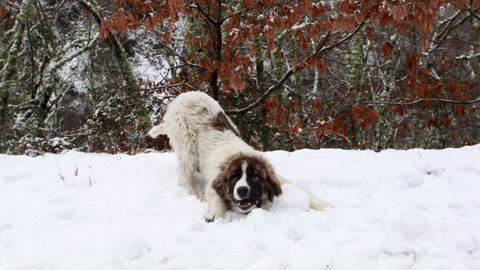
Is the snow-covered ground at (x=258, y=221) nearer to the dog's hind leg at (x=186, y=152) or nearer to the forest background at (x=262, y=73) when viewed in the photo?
the dog's hind leg at (x=186, y=152)

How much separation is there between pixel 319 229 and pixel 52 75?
1390 cm

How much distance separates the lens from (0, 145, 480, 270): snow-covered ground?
326 cm

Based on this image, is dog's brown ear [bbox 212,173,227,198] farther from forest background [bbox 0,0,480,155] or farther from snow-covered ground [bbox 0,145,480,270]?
forest background [bbox 0,0,480,155]

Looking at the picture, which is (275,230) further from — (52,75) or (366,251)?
(52,75)

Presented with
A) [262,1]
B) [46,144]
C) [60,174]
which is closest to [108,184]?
[60,174]

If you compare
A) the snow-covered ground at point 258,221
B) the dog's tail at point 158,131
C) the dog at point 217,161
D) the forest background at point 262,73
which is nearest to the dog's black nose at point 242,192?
the dog at point 217,161

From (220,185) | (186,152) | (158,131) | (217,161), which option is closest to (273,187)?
(220,185)

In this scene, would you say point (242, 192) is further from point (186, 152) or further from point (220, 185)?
point (186, 152)

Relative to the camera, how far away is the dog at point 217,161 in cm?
431

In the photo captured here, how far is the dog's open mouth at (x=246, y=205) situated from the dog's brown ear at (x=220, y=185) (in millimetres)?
276

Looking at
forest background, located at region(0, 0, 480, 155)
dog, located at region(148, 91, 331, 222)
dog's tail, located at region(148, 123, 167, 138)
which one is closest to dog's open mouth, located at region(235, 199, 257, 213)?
dog, located at region(148, 91, 331, 222)

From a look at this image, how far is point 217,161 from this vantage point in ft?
16.7

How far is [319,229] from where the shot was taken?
371 centimetres

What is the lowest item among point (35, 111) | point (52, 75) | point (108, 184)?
point (108, 184)
